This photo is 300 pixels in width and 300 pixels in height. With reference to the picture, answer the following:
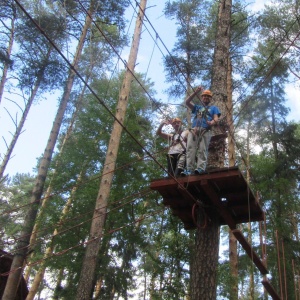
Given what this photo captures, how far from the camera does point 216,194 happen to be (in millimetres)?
4340

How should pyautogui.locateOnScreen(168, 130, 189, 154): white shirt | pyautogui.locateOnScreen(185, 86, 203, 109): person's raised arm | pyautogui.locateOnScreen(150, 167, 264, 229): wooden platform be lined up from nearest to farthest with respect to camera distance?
pyautogui.locateOnScreen(150, 167, 264, 229): wooden platform, pyautogui.locateOnScreen(185, 86, 203, 109): person's raised arm, pyautogui.locateOnScreen(168, 130, 189, 154): white shirt

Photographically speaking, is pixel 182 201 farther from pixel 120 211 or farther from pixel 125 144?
pixel 125 144

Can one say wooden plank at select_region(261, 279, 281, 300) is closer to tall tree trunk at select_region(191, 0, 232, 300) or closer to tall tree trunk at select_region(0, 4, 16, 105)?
tall tree trunk at select_region(191, 0, 232, 300)

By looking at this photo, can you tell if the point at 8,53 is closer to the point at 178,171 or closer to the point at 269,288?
the point at 178,171

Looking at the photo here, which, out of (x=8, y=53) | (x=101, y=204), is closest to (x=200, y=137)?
(x=101, y=204)

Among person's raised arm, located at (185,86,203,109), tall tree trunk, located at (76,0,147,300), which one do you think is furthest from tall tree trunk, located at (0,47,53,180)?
person's raised arm, located at (185,86,203,109)

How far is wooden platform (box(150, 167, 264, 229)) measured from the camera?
164 inches

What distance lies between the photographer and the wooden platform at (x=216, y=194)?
13.7 ft

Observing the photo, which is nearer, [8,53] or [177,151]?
[177,151]

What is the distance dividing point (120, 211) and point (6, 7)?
8699 millimetres

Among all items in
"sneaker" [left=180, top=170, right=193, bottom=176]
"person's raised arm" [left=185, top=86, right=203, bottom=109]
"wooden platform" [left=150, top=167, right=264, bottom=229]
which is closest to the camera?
"wooden platform" [left=150, top=167, right=264, bottom=229]

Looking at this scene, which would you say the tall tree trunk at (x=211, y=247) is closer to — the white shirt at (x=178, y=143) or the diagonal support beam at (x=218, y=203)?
the diagonal support beam at (x=218, y=203)

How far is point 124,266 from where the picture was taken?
10594 mm

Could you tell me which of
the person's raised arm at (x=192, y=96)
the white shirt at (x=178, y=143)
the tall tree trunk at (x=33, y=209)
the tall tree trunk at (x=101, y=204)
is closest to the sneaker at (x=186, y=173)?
the white shirt at (x=178, y=143)
